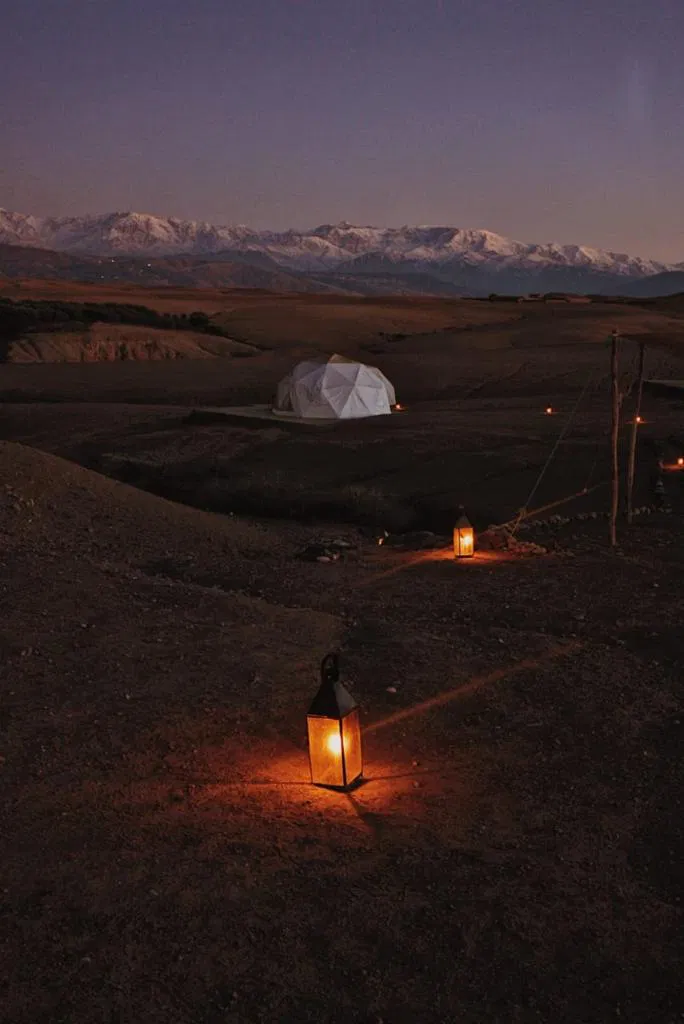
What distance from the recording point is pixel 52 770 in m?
5.29

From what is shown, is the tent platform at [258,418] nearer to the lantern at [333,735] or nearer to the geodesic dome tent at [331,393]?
the geodesic dome tent at [331,393]

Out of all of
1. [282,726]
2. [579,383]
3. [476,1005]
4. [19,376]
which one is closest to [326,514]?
[282,726]

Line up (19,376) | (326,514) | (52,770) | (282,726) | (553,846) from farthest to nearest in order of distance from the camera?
(19,376) → (326,514) → (282,726) → (52,770) → (553,846)

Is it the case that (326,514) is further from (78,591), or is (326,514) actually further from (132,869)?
(132,869)

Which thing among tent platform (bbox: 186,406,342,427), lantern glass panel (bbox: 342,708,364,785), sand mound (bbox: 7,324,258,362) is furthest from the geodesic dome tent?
lantern glass panel (bbox: 342,708,364,785)

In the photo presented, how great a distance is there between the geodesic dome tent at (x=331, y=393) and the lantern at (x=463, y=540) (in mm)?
12463

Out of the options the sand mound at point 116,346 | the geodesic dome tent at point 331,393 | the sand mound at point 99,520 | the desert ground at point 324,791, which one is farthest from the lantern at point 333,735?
the sand mound at point 116,346

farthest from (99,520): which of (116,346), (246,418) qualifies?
(116,346)

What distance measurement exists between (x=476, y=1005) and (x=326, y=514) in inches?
446

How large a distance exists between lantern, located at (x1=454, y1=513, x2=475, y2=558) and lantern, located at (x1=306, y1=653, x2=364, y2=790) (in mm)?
5601

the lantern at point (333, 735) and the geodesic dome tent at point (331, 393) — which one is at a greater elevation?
the lantern at point (333, 735)

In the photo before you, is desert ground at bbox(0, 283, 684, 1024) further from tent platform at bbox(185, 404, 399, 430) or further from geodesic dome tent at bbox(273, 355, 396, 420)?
geodesic dome tent at bbox(273, 355, 396, 420)

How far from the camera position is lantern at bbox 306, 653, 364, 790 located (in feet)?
16.1

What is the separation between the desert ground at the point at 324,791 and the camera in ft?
12.1
